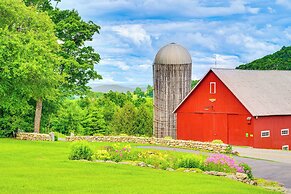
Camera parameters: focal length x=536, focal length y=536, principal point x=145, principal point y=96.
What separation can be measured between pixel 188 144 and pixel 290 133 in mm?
14833

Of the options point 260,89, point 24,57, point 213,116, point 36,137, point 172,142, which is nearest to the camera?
point 172,142

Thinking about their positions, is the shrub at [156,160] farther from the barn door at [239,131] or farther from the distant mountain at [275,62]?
the distant mountain at [275,62]

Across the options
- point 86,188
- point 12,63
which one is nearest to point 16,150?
point 12,63

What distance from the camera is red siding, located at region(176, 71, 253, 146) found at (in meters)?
50.8

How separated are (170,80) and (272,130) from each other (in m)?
13.5

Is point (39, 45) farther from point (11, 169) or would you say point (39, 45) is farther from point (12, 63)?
point (11, 169)

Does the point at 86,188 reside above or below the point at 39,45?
below

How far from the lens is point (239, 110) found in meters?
50.9

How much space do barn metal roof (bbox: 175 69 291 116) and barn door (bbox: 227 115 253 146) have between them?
1.54 meters

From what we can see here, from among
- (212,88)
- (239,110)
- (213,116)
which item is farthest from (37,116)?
(239,110)

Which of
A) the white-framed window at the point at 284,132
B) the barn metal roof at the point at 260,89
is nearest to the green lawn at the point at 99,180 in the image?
the barn metal roof at the point at 260,89

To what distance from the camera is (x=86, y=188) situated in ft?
62.5

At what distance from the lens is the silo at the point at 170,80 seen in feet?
194

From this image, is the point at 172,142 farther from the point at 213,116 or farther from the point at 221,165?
the point at 221,165
